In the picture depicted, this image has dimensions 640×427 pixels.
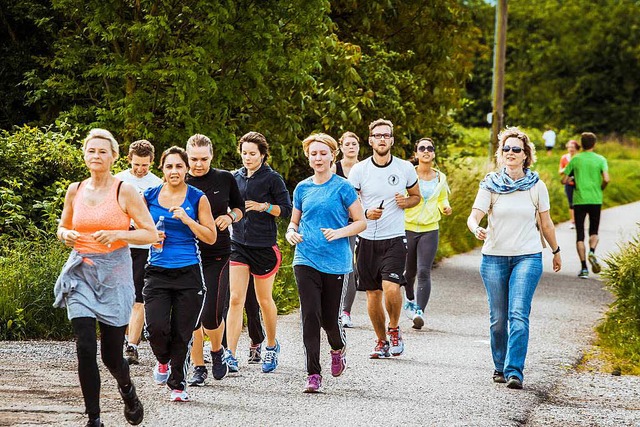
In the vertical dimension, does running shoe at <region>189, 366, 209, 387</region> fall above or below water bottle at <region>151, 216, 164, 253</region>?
below

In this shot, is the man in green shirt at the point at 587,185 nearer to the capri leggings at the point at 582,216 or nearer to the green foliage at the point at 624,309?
the capri leggings at the point at 582,216

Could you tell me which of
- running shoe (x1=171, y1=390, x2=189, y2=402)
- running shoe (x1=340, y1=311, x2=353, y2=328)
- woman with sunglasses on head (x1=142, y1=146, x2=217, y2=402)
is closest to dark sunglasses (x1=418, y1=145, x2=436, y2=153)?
running shoe (x1=340, y1=311, x2=353, y2=328)

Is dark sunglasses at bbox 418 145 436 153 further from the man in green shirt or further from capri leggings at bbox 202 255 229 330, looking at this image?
the man in green shirt

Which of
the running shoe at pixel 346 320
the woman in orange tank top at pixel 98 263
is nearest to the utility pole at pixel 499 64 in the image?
the running shoe at pixel 346 320

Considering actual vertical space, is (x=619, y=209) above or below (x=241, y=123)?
below

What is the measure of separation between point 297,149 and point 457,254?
512 centimetres

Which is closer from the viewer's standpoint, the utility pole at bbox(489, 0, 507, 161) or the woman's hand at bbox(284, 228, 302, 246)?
the woman's hand at bbox(284, 228, 302, 246)

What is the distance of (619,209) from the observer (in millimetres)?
34000

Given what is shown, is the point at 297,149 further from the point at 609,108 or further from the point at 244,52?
the point at 609,108

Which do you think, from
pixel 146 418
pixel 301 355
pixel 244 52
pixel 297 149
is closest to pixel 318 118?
pixel 297 149

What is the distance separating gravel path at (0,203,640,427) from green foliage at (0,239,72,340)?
1.32 feet

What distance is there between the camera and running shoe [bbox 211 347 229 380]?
8969 mm

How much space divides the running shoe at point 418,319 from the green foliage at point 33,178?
373 cm

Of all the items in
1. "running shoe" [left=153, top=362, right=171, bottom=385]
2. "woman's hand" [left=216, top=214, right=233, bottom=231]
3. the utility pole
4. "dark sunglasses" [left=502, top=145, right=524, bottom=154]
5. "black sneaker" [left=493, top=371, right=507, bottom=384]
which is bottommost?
"black sneaker" [left=493, top=371, right=507, bottom=384]
